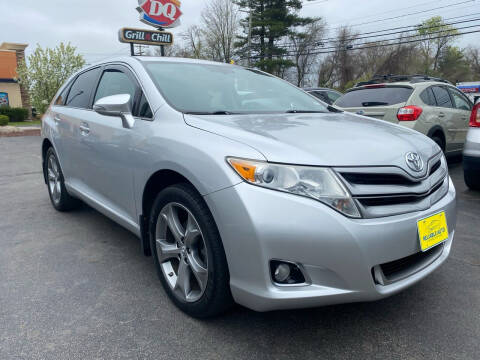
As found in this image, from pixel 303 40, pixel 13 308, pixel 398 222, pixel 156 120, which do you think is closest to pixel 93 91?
pixel 156 120

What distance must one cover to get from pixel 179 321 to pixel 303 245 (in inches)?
38.1

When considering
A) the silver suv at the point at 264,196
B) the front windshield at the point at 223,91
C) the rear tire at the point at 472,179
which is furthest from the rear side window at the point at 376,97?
the silver suv at the point at 264,196

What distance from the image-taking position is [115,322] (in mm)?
2193

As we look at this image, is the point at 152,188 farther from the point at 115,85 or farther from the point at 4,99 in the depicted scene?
the point at 4,99

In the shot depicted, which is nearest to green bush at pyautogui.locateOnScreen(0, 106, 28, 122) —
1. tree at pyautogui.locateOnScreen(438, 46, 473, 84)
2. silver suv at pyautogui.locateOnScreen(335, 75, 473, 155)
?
silver suv at pyautogui.locateOnScreen(335, 75, 473, 155)

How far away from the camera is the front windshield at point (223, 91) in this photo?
2.58 m

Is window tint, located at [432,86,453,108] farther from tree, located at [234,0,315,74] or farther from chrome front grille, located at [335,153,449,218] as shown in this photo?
tree, located at [234,0,315,74]

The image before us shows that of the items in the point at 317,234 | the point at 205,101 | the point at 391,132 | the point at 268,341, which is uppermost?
the point at 205,101

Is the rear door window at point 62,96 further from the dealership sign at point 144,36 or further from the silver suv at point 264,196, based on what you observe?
the dealership sign at point 144,36

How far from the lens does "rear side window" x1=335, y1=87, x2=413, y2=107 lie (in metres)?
5.72

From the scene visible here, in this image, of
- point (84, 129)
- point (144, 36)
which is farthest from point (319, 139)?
point (144, 36)

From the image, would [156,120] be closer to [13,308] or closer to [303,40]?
[13,308]

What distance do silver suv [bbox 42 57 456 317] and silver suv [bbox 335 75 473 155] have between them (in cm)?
330

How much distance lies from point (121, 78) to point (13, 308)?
1.80m
